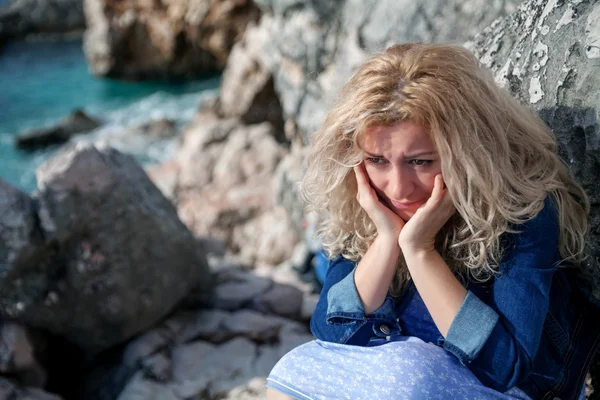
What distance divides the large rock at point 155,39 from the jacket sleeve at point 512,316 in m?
15.0

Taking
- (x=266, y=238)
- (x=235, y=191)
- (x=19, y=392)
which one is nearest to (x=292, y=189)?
(x=266, y=238)

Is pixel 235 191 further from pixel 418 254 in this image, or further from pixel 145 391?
pixel 418 254

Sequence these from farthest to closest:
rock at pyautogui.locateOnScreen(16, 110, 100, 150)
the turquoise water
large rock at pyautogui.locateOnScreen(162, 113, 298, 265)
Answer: rock at pyautogui.locateOnScreen(16, 110, 100, 150), the turquoise water, large rock at pyautogui.locateOnScreen(162, 113, 298, 265)

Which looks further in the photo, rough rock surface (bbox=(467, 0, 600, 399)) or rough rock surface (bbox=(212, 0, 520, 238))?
rough rock surface (bbox=(212, 0, 520, 238))

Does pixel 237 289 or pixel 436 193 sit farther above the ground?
pixel 436 193

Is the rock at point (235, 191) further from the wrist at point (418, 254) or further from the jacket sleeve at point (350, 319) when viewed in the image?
the wrist at point (418, 254)

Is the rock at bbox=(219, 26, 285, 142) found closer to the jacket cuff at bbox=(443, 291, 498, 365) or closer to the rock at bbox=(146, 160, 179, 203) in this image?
the rock at bbox=(146, 160, 179, 203)

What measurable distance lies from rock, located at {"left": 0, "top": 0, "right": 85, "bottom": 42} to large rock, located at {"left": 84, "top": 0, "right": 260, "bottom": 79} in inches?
218

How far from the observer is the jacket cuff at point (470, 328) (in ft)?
5.33

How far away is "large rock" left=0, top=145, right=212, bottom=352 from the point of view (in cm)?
343

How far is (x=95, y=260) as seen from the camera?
3.56 metres

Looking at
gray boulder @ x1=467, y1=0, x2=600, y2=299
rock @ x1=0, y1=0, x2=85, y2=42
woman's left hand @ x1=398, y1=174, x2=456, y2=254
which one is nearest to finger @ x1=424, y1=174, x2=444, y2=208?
woman's left hand @ x1=398, y1=174, x2=456, y2=254

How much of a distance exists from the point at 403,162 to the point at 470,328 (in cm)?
46

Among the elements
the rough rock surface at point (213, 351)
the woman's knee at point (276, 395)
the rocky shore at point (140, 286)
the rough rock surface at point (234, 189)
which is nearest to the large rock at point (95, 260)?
the rocky shore at point (140, 286)
